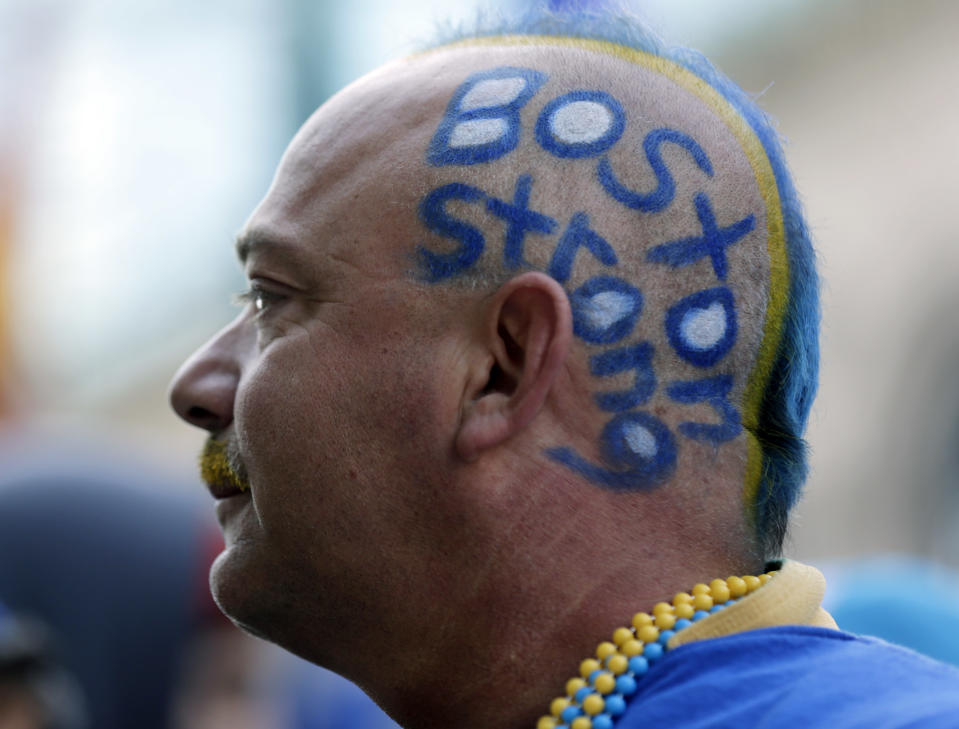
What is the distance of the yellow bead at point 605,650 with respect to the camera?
1.68m

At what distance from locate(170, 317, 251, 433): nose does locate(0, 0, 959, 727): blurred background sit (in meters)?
3.16

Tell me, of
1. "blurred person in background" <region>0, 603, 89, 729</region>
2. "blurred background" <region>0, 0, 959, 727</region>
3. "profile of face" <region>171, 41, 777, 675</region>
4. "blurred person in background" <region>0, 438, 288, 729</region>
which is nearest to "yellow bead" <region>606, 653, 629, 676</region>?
"profile of face" <region>171, 41, 777, 675</region>

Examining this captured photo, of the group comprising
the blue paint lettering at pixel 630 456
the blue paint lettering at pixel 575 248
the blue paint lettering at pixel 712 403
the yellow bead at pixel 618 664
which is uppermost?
the blue paint lettering at pixel 575 248

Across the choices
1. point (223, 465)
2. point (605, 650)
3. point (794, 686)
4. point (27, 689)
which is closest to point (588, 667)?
Answer: point (605, 650)

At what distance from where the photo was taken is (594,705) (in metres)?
1.64

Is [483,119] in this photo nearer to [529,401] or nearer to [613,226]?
[613,226]

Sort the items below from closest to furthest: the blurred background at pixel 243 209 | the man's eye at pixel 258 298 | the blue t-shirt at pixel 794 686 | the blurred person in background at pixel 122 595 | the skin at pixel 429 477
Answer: the blue t-shirt at pixel 794 686 → the skin at pixel 429 477 → the man's eye at pixel 258 298 → the blurred person in background at pixel 122 595 → the blurred background at pixel 243 209

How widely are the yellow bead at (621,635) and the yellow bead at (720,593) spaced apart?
132 mm

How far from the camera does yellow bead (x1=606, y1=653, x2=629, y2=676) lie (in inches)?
65.1

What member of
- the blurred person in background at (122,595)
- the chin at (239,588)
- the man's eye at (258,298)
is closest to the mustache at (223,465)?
the chin at (239,588)

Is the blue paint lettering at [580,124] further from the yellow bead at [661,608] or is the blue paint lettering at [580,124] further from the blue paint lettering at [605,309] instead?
the yellow bead at [661,608]

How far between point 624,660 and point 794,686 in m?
0.23

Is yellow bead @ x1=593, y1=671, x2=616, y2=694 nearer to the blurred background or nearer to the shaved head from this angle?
the shaved head

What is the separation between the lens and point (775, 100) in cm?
952
